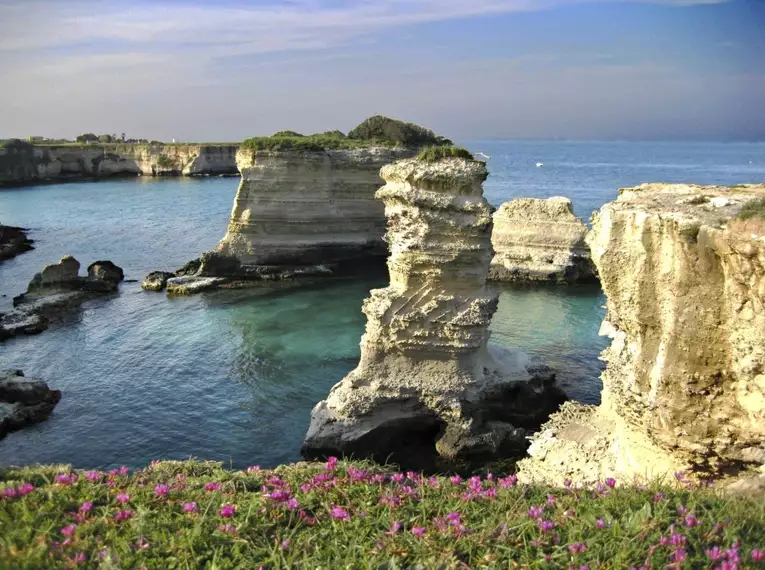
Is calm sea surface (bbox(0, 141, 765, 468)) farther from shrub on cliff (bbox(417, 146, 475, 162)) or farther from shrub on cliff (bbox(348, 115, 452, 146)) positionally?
shrub on cliff (bbox(348, 115, 452, 146))

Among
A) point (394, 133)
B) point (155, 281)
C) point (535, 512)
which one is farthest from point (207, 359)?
point (394, 133)

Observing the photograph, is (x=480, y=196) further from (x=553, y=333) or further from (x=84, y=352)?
(x=84, y=352)

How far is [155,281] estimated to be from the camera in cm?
3497

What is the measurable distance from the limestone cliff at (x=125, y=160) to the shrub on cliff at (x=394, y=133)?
6680 centimetres

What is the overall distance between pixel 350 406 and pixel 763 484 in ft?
36.0

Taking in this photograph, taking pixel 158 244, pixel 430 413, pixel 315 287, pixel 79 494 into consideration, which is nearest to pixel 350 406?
pixel 430 413

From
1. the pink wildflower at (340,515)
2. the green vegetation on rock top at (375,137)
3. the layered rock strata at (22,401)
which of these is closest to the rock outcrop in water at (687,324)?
the pink wildflower at (340,515)

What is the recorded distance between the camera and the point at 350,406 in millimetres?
16344

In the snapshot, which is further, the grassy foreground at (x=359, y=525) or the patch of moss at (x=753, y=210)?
the patch of moss at (x=753, y=210)

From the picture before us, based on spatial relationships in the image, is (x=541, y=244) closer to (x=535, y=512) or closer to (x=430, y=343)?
(x=430, y=343)

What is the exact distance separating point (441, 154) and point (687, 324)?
35.2 feet

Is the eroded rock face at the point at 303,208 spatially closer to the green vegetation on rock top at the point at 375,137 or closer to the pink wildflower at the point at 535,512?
the green vegetation on rock top at the point at 375,137

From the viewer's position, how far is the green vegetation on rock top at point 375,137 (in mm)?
37875

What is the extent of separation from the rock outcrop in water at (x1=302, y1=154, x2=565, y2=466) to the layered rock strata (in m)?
8.68
